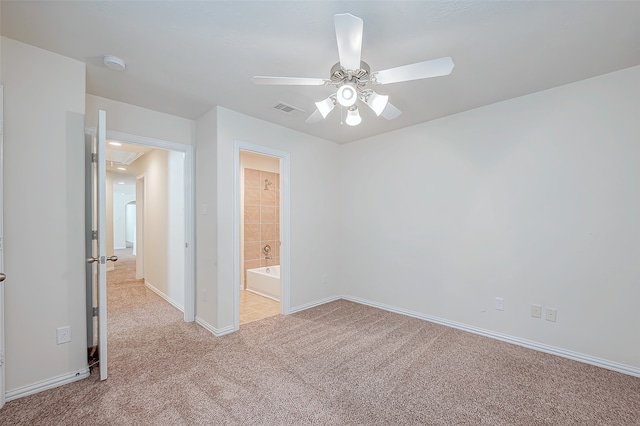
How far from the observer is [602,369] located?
7.78ft

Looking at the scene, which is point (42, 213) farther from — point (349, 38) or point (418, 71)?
point (418, 71)

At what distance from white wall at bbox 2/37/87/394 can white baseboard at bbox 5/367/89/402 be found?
0.01 meters

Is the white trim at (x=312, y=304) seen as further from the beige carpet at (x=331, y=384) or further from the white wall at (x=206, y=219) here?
the white wall at (x=206, y=219)

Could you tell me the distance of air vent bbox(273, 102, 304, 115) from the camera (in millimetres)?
3027

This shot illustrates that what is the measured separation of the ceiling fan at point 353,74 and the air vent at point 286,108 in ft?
3.33

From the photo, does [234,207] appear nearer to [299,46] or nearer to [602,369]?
[299,46]

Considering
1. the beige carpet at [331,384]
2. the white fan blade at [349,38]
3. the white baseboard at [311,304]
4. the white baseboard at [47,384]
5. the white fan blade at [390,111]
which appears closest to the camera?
the white fan blade at [349,38]

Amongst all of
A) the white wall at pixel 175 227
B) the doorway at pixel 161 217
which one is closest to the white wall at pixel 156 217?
the doorway at pixel 161 217

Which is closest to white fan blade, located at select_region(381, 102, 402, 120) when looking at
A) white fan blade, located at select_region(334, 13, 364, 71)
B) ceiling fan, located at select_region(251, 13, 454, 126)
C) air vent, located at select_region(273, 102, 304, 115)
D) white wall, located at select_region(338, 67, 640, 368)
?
ceiling fan, located at select_region(251, 13, 454, 126)

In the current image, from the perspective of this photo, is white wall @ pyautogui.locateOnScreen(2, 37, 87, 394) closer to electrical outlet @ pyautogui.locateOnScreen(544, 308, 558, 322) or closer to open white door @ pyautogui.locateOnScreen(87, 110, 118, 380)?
open white door @ pyautogui.locateOnScreen(87, 110, 118, 380)

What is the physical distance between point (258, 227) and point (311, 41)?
3.84 metres

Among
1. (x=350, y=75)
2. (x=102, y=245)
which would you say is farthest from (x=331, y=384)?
(x=350, y=75)

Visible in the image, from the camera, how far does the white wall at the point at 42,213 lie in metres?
1.95

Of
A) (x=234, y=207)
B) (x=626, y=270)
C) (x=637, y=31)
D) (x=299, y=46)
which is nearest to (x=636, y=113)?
(x=637, y=31)
